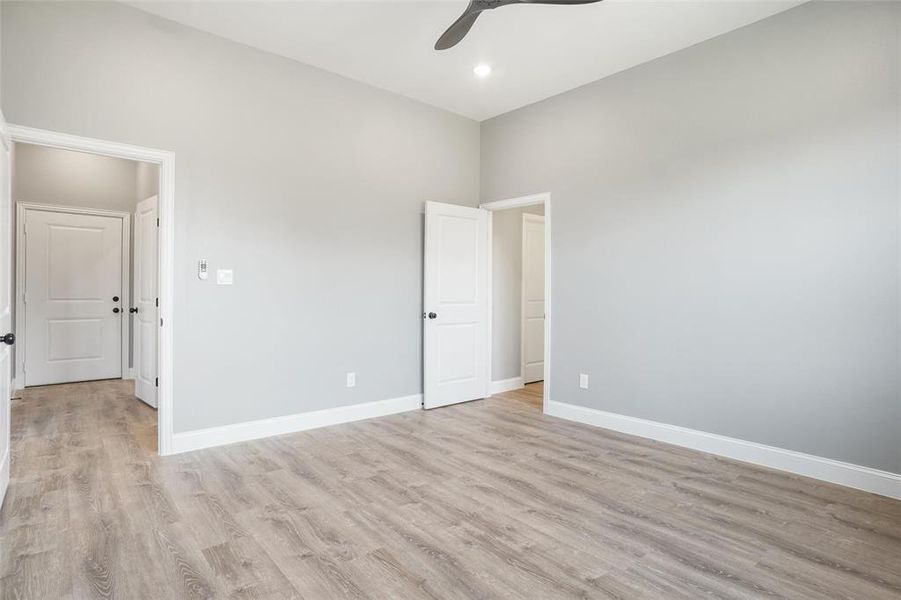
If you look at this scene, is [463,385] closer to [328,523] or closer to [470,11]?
[328,523]

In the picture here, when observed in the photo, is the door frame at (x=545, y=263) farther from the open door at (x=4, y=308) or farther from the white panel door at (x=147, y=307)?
the open door at (x=4, y=308)

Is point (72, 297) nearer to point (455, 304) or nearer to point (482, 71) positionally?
point (455, 304)

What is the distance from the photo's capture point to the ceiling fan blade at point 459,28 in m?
2.68

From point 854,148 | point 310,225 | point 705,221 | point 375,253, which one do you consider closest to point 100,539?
point 310,225

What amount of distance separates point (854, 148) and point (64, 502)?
5.10 metres

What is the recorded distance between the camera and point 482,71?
418cm

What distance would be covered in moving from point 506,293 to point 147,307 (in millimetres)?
3929

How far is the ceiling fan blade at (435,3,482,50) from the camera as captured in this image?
2680 mm

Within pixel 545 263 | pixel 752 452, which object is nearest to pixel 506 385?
pixel 545 263

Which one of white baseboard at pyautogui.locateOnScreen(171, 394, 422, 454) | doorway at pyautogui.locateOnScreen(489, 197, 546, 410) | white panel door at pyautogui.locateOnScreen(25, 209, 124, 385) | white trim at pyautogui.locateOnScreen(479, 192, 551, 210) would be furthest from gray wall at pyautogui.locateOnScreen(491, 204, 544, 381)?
white panel door at pyautogui.locateOnScreen(25, 209, 124, 385)

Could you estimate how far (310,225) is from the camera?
4156mm

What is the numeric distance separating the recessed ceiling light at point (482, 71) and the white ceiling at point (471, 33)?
52mm

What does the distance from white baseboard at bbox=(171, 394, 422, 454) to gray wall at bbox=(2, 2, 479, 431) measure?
0.23ft

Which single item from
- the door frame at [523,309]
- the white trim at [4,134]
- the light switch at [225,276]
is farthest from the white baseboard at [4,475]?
the door frame at [523,309]
